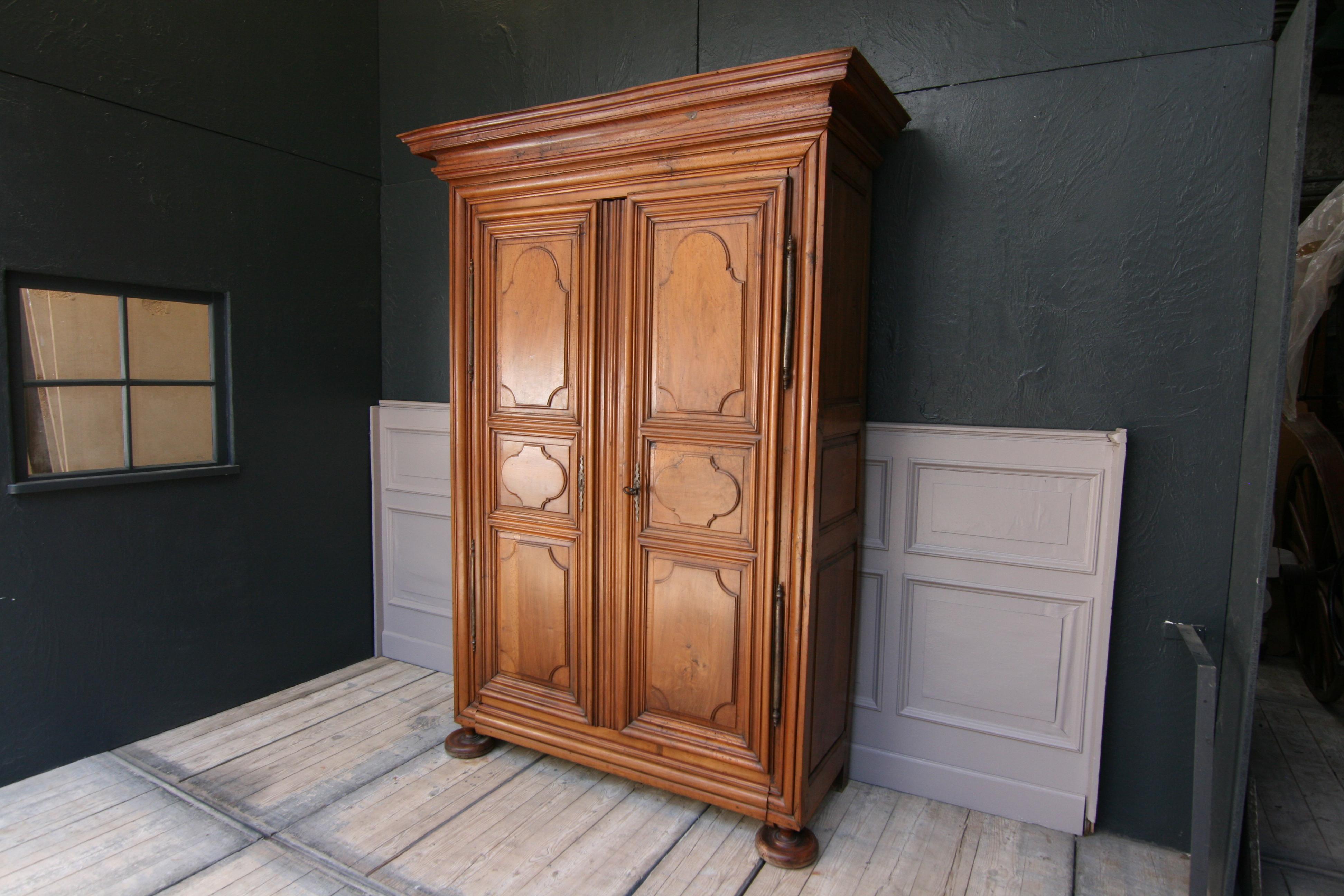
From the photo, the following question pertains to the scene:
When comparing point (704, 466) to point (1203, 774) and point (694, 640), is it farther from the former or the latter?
point (1203, 774)

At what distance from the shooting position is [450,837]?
214 centimetres

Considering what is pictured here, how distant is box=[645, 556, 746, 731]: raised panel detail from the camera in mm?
2119

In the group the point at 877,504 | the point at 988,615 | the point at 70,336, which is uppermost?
the point at 70,336

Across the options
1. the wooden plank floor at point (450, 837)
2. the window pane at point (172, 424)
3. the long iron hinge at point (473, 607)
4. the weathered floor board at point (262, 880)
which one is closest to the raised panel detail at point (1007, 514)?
the wooden plank floor at point (450, 837)

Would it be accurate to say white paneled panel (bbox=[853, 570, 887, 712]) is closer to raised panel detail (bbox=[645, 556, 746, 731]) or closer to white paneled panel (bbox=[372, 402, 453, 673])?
raised panel detail (bbox=[645, 556, 746, 731])

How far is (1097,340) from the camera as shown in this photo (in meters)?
2.11

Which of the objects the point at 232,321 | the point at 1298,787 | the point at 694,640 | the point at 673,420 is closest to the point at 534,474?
the point at 673,420

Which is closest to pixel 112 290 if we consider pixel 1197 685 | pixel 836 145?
pixel 836 145

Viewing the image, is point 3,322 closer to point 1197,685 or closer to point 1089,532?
point 1089,532

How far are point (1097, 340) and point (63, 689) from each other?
346 cm

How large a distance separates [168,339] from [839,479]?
2464mm

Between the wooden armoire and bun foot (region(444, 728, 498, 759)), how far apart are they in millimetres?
87

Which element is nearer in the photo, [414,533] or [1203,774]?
[1203,774]

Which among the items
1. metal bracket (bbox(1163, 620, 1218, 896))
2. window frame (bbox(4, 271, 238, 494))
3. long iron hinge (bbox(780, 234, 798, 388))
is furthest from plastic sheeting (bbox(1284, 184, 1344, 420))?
window frame (bbox(4, 271, 238, 494))
